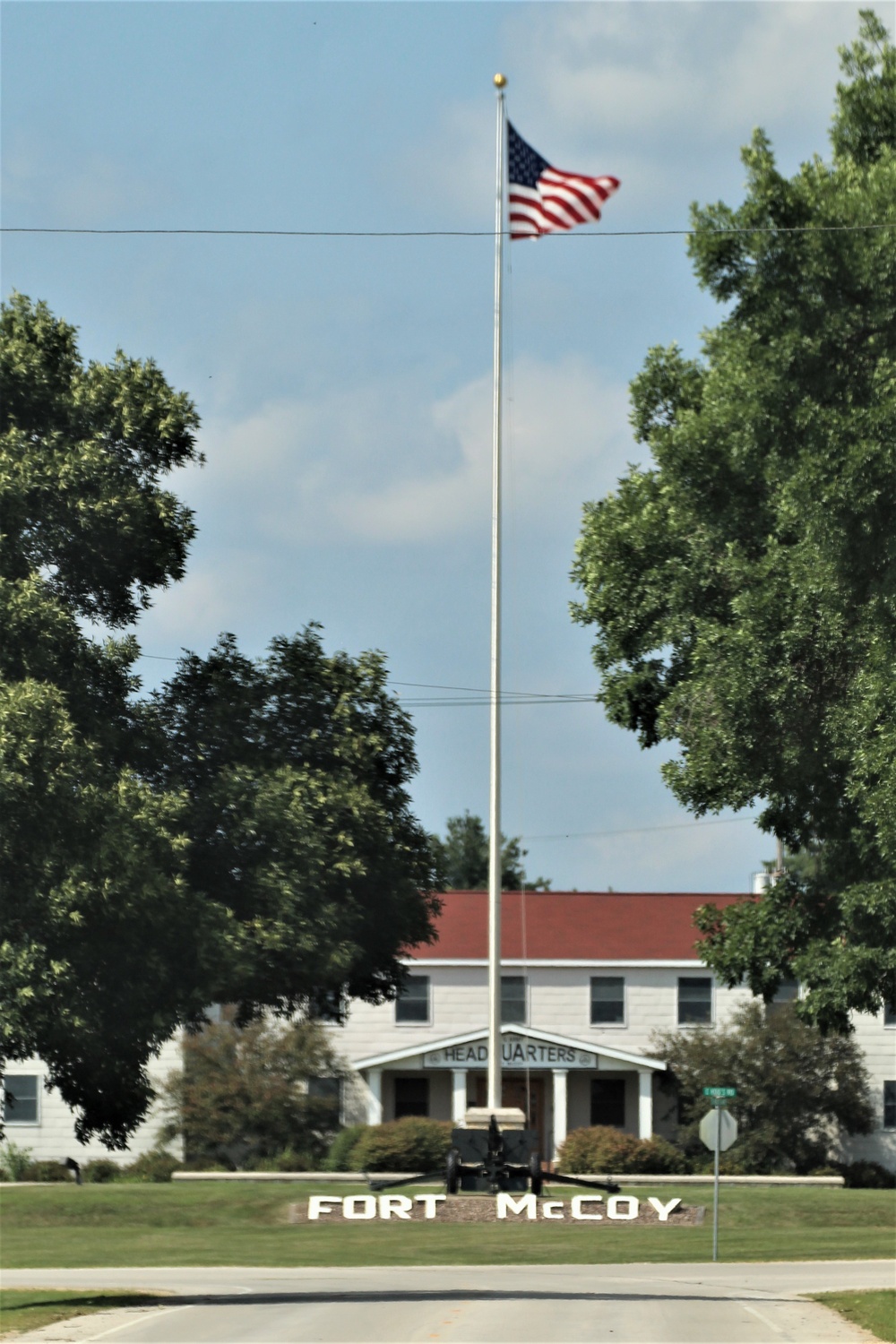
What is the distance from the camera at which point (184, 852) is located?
60.7 feet

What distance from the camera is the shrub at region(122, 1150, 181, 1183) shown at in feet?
148

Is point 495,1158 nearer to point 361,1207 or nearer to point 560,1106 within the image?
point 361,1207

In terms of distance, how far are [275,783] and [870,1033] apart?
110ft

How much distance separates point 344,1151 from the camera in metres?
44.6

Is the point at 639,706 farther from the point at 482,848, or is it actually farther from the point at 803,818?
the point at 482,848

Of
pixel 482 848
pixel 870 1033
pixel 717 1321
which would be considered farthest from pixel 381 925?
pixel 482 848

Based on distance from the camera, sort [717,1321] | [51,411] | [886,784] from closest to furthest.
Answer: [886,784], [717,1321], [51,411]

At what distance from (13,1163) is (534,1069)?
1429cm

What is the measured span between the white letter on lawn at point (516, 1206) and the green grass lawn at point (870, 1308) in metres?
13.3

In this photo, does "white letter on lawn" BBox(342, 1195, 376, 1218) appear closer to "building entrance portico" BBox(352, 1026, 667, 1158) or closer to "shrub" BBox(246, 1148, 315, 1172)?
"shrub" BBox(246, 1148, 315, 1172)

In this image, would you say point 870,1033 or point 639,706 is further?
point 870,1033

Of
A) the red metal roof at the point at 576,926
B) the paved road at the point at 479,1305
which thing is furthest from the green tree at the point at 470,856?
the paved road at the point at 479,1305

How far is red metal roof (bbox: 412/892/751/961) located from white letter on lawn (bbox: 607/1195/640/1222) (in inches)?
508

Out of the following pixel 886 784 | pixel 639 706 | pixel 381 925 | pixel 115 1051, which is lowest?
pixel 115 1051
